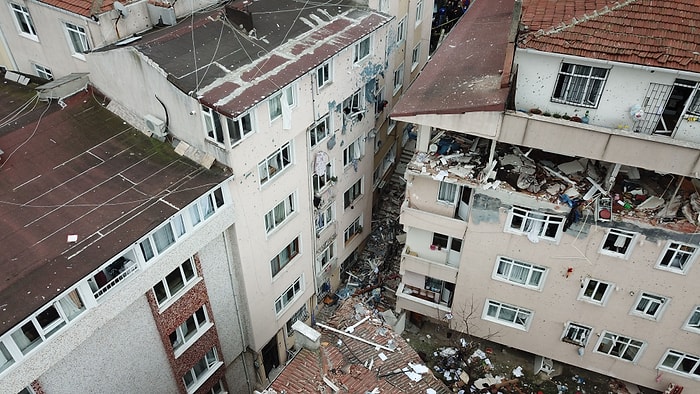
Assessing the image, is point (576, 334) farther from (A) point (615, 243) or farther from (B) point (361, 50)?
(B) point (361, 50)

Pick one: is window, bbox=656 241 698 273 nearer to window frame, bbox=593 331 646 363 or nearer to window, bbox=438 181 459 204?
window frame, bbox=593 331 646 363

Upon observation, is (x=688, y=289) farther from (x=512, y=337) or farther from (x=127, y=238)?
Result: (x=127, y=238)

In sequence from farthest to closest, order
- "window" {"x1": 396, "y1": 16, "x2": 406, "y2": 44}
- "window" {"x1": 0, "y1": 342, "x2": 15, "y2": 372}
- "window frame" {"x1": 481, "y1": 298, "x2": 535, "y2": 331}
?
"window" {"x1": 396, "y1": 16, "x2": 406, "y2": 44}, "window frame" {"x1": 481, "y1": 298, "x2": 535, "y2": 331}, "window" {"x1": 0, "y1": 342, "x2": 15, "y2": 372}

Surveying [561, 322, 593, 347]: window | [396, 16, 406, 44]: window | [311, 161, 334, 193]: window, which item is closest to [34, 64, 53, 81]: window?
[311, 161, 334, 193]: window

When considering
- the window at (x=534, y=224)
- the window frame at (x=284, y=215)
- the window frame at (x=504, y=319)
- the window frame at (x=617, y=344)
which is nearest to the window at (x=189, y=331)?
the window frame at (x=284, y=215)

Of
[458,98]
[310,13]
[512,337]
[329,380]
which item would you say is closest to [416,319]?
[512,337]

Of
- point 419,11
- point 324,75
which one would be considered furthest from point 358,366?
point 419,11

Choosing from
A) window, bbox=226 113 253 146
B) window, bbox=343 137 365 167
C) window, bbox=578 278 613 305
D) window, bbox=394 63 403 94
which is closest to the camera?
window, bbox=226 113 253 146
